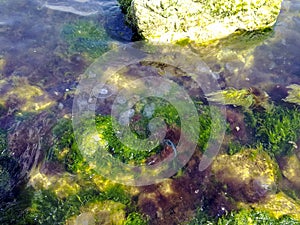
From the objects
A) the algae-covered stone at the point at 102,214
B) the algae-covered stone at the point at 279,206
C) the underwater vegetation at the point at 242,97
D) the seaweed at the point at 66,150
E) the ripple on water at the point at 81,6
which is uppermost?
the ripple on water at the point at 81,6

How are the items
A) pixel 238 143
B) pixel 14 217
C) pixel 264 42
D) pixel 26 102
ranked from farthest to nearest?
pixel 264 42, pixel 26 102, pixel 238 143, pixel 14 217

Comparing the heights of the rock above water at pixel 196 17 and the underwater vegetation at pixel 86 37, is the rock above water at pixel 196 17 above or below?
above

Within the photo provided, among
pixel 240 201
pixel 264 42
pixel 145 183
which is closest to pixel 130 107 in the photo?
pixel 145 183

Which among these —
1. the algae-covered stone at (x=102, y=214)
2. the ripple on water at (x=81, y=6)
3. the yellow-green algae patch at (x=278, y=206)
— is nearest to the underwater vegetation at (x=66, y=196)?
the algae-covered stone at (x=102, y=214)

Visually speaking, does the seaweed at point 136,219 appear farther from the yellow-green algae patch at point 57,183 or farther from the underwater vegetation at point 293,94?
the underwater vegetation at point 293,94

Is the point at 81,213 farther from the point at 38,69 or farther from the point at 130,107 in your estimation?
the point at 38,69

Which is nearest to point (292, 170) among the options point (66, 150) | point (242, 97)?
point (242, 97)
